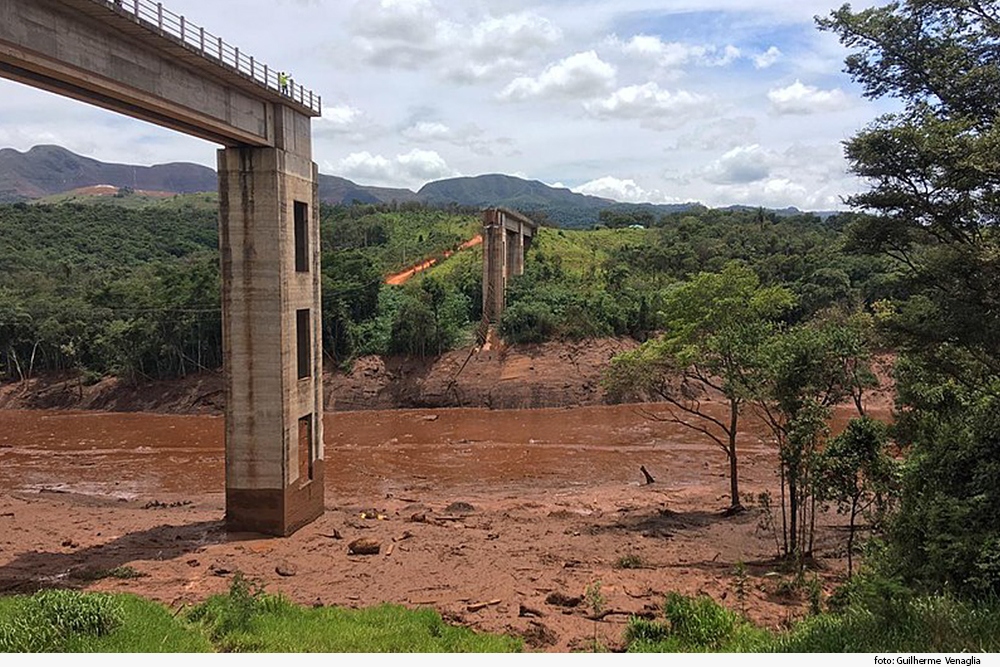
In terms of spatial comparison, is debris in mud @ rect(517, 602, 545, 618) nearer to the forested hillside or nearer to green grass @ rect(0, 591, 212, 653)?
green grass @ rect(0, 591, 212, 653)

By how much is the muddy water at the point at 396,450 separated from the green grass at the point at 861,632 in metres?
15.5

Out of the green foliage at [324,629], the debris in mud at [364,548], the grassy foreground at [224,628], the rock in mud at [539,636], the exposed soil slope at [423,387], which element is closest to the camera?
the grassy foreground at [224,628]

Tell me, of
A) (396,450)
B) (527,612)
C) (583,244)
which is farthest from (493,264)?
(527,612)

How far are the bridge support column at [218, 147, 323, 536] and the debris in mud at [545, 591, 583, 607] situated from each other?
8.39 metres

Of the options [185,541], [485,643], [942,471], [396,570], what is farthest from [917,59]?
[185,541]

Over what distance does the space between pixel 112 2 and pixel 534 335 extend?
3335 centimetres

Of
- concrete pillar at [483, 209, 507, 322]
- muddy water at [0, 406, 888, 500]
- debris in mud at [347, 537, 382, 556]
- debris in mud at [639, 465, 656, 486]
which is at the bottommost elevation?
muddy water at [0, 406, 888, 500]

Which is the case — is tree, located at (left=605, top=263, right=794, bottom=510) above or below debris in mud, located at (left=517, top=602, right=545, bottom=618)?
above

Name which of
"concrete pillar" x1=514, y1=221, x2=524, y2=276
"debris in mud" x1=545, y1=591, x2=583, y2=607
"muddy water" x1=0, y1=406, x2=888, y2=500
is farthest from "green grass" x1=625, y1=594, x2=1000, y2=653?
"concrete pillar" x1=514, y1=221, x2=524, y2=276

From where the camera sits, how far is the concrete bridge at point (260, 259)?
1450cm

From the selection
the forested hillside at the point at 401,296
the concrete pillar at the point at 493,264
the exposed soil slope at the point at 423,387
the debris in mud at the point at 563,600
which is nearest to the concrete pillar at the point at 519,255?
the forested hillside at the point at 401,296

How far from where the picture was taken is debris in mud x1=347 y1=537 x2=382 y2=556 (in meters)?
16.3

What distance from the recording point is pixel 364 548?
1638cm

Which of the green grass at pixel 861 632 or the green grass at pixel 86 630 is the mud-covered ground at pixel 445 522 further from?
the green grass at pixel 86 630
